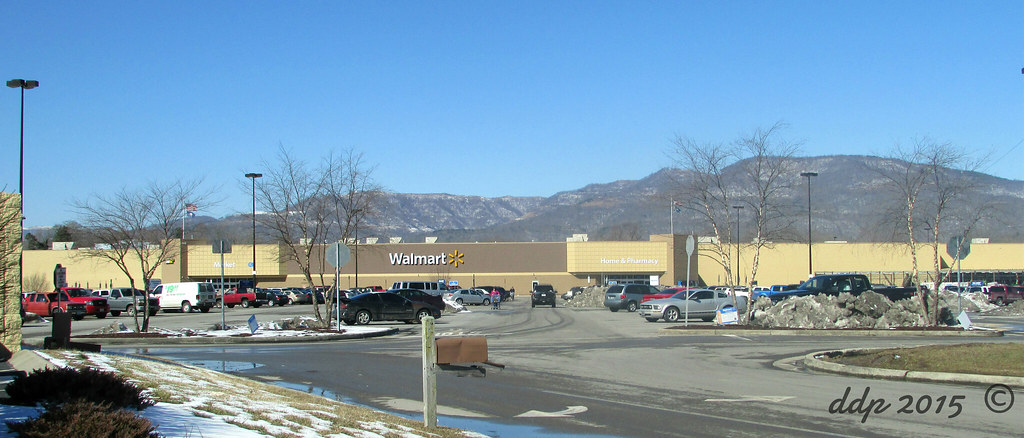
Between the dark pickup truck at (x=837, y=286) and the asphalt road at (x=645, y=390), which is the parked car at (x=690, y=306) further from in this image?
the asphalt road at (x=645, y=390)

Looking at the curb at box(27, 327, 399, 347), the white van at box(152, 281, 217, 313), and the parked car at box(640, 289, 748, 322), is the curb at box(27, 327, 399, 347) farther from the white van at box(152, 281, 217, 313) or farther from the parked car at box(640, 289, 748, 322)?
the white van at box(152, 281, 217, 313)

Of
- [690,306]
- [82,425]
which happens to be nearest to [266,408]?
[82,425]

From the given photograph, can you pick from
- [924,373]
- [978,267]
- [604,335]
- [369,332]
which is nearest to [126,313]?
[369,332]

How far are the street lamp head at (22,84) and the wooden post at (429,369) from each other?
28.6 meters

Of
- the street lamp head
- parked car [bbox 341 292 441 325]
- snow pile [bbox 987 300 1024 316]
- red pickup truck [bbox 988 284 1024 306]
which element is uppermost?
the street lamp head

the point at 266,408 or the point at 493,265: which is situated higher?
the point at 493,265

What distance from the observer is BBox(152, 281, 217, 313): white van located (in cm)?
5119

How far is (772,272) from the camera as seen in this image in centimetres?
8581

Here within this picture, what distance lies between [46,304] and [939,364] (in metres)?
43.9

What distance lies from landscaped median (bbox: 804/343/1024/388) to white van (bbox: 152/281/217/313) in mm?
42271

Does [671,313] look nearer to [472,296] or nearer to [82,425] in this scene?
[472,296]

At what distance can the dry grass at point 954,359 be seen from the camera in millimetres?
14305

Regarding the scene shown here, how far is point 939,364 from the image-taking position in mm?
14953

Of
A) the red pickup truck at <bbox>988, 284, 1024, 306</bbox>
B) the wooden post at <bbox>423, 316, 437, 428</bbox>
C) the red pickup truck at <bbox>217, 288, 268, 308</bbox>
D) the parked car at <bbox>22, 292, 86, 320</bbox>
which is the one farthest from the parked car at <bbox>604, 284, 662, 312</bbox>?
the wooden post at <bbox>423, 316, 437, 428</bbox>
